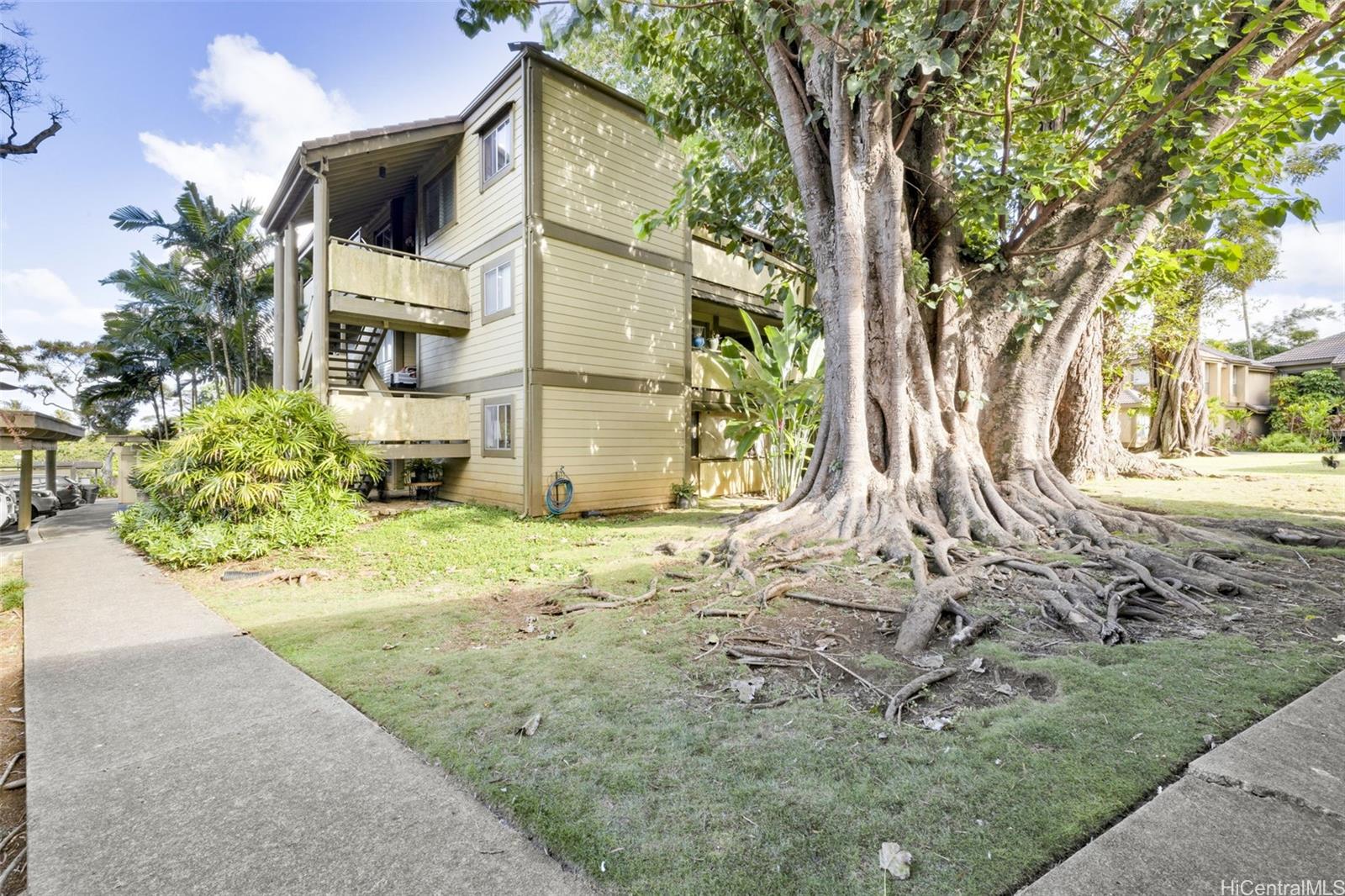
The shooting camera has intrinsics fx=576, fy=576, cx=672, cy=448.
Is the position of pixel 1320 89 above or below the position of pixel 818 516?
above

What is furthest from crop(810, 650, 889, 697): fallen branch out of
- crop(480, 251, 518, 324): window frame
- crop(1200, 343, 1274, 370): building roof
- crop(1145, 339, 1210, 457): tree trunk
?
crop(1200, 343, 1274, 370): building roof

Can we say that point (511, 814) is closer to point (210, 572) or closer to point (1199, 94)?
point (210, 572)

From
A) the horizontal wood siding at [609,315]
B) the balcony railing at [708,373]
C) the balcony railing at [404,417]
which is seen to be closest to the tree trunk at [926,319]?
the horizontal wood siding at [609,315]

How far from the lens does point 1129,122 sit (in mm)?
6613

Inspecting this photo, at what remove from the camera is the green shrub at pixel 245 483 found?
7.16 metres

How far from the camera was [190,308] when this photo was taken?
15.5 meters

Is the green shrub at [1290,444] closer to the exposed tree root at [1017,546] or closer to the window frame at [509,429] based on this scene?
the exposed tree root at [1017,546]

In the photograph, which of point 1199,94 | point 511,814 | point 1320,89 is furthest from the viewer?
point 1199,94

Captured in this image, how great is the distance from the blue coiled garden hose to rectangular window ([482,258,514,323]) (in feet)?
10.2

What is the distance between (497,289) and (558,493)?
409 cm

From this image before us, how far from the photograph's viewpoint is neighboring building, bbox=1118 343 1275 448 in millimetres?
24734

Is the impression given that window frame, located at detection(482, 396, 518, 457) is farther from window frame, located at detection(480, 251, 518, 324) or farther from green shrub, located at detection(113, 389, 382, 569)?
green shrub, located at detection(113, 389, 382, 569)

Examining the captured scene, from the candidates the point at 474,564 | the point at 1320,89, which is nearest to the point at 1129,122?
the point at 1320,89

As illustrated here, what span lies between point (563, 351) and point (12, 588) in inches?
284
